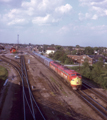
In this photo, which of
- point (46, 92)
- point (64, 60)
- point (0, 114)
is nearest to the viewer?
point (0, 114)

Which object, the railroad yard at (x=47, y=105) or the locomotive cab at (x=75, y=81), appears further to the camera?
the locomotive cab at (x=75, y=81)

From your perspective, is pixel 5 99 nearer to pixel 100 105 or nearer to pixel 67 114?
pixel 67 114

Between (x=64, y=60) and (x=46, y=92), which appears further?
(x=64, y=60)

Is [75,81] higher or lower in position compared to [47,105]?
higher

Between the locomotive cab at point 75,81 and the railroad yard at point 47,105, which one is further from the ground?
the locomotive cab at point 75,81

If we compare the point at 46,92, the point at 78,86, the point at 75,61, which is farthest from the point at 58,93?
the point at 75,61

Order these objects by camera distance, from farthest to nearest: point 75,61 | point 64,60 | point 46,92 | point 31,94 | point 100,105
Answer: point 75,61
point 64,60
point 46,92
point 31,94
point 100,105

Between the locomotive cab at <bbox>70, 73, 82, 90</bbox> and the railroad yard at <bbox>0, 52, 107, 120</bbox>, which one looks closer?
the railroad yard at <bbox>0, 52, 107, 120</bbox>

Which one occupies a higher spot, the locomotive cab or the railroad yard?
the locomotive cab

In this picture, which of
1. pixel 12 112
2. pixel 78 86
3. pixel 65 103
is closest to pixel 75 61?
pixel 78 86

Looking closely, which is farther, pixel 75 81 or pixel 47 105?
pixel 75 81
